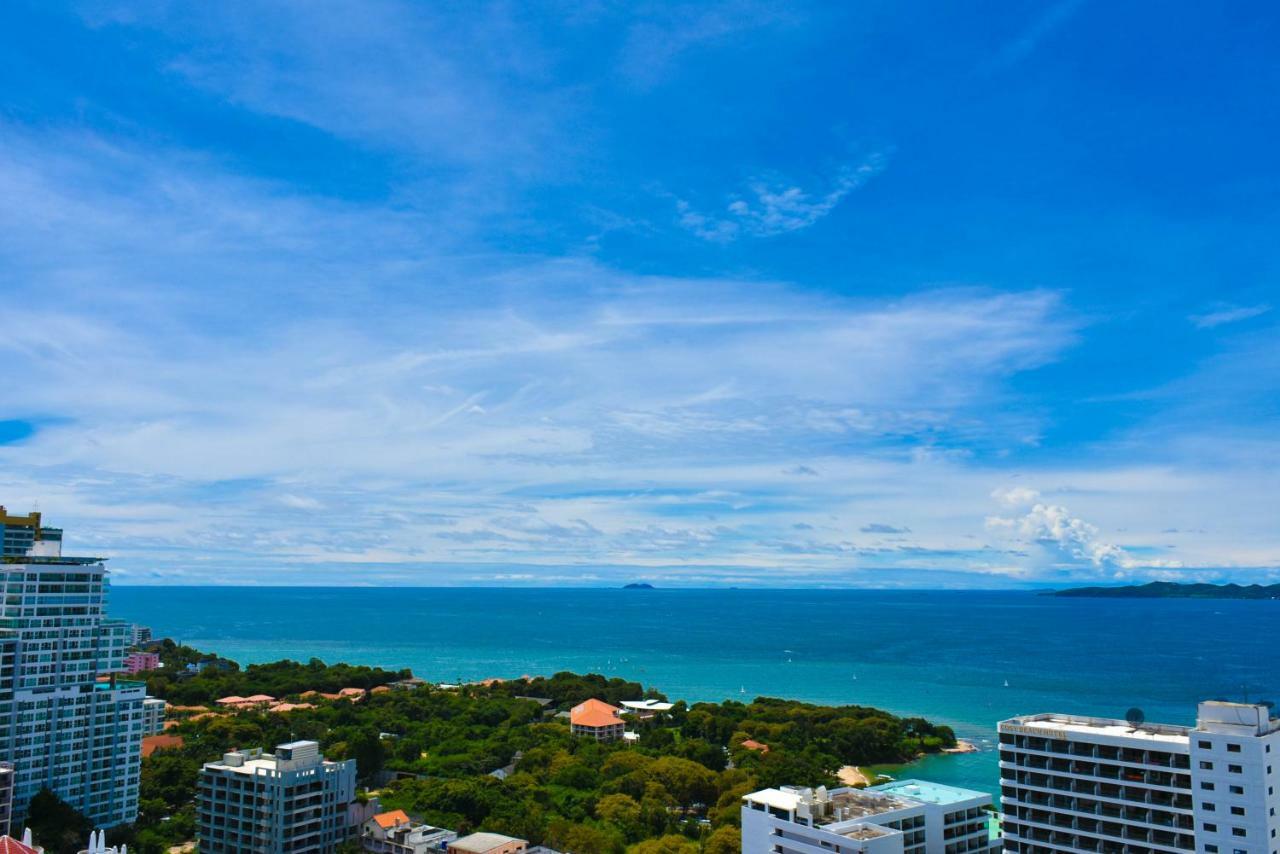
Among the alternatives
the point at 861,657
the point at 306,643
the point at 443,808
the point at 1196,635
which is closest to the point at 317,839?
the point at 443,808

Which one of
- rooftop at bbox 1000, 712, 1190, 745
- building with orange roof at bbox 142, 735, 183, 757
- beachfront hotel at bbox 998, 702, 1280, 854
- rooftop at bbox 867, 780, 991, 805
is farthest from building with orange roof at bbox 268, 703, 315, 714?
rooftop at bbox 1000, 712, 1190, 745

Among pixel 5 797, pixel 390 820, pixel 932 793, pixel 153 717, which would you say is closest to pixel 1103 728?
pixel 932 793

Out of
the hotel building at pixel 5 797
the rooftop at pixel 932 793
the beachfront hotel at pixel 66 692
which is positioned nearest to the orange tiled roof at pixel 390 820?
the beachfront hotel at pixel 66 692

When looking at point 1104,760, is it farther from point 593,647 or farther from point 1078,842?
point 593,647

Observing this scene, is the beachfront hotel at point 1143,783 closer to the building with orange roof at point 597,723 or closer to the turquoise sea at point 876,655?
→ the turquoise sea at point 876,655

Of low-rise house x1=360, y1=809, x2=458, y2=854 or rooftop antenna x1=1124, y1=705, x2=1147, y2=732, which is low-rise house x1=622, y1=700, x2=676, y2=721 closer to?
low-rise house x1=360, y1=809, x2=458, y2=854

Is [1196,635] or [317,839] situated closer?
[317,839]
